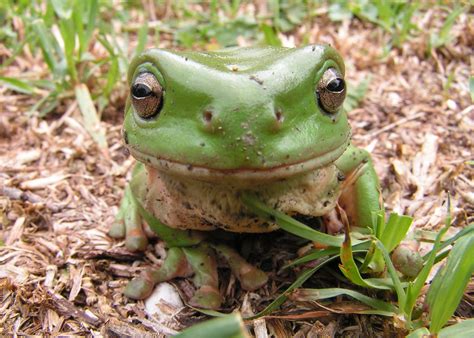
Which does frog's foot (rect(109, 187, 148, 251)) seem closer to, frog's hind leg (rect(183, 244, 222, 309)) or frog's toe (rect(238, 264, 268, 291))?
frog's hind leg (rect(183, 244, 222, 309))

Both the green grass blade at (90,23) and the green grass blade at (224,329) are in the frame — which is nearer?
the green grass blade at (224,329)

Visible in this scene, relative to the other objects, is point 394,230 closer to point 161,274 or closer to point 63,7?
point 161,274

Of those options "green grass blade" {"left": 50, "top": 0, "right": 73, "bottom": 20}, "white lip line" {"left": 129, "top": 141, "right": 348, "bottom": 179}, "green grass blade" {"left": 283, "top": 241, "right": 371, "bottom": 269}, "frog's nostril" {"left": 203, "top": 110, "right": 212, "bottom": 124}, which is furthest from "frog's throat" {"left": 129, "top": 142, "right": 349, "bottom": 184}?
"green grass blade" {"left": 50, "top": 0, "right": 73, "bottom": 20}

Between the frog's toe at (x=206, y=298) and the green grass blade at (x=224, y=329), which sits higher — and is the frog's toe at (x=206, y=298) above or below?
below

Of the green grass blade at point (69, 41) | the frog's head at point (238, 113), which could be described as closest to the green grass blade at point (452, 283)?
the frog's head at point (238, 113)

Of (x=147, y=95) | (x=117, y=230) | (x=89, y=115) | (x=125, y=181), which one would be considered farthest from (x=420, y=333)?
(x=89, y=115)

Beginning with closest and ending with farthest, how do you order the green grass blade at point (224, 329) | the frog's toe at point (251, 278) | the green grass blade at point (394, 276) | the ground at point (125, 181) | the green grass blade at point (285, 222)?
1. the green grass blade at point (224, 329)
2. the green grass blade at point (394, 276)
3. the green grass blade at point (285, 222)
4. the ground at point (125, 181)
5. the frog's toe at point (251, 278)

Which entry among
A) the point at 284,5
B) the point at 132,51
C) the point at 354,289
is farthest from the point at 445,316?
the point at 284,5

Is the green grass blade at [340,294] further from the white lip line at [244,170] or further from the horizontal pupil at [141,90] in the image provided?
the horizontal pupil at [141,90]
